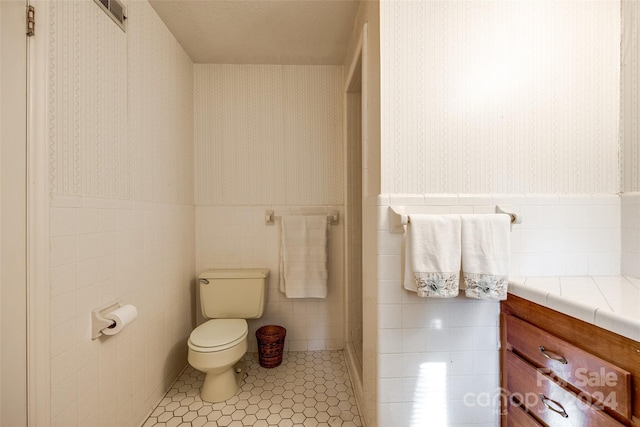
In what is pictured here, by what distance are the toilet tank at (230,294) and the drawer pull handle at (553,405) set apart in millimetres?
1622

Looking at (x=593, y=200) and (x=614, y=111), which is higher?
Result: (x=614, y=111)

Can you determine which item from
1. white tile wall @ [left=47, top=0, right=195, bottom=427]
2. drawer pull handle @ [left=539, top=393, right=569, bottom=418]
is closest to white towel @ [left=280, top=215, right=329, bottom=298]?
white tile wall @ [left=47, top=0, right=195, bottom=427]

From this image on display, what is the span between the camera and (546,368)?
0.97m

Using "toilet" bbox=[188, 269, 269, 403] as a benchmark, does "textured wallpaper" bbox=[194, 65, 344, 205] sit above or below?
above

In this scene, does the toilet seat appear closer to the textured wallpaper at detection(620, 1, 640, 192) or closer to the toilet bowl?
the toilet bowl

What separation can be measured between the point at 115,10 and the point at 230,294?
1.72 metres

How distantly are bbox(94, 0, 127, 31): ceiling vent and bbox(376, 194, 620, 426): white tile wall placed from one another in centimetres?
148

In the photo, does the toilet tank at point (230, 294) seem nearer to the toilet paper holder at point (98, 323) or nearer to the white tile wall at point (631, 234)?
the toilet paper holder at point (98, 323)

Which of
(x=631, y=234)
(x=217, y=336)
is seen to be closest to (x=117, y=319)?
(x=217, y=336)

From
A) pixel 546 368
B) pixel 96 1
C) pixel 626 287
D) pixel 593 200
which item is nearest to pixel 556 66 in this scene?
pixel 593 200

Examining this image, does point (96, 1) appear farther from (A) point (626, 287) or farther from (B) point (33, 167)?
(A) point (626, 287)

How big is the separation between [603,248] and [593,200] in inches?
8.5

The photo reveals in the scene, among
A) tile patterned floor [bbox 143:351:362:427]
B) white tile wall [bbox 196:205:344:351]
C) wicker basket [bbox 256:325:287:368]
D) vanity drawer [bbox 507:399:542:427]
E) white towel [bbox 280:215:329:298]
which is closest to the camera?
vanity drawer [bbox 507:399:542:427]

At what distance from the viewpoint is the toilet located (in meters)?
1.59
